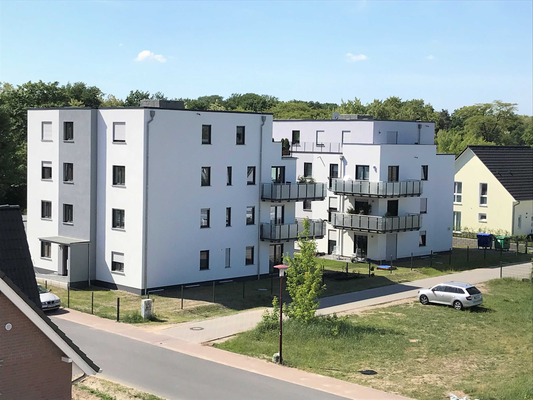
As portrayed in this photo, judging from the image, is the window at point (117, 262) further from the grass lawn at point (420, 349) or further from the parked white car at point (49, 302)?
the grass lawn at point (420, 349)

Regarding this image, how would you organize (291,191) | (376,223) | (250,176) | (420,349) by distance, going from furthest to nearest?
(376,223), (291,191), (250,176), (420,349)

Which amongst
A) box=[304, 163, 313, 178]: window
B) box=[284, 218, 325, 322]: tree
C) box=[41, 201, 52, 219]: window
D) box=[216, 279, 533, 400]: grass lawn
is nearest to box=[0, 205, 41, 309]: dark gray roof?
box=[216, 279, 533, 400]: grass lawn

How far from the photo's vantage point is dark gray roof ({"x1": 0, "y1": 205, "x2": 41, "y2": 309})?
44.1ft

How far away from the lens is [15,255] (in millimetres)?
13578

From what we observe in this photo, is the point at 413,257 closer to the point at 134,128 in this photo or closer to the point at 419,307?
the point at 419,307

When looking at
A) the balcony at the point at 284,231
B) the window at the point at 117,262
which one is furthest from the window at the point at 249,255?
the window at the point at 117,262

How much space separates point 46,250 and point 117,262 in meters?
5.37

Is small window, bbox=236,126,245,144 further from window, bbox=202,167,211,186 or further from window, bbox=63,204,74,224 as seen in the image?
window, bbox=63,204,74,224

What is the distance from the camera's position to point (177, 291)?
37.5m

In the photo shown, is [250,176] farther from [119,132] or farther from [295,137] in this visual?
[295,137]

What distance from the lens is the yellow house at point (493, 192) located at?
59375 millimetres

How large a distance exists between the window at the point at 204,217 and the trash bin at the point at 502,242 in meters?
26.2

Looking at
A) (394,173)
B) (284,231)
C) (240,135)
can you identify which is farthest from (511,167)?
(240,135)

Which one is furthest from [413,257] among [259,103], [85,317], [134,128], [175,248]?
[259,103]
